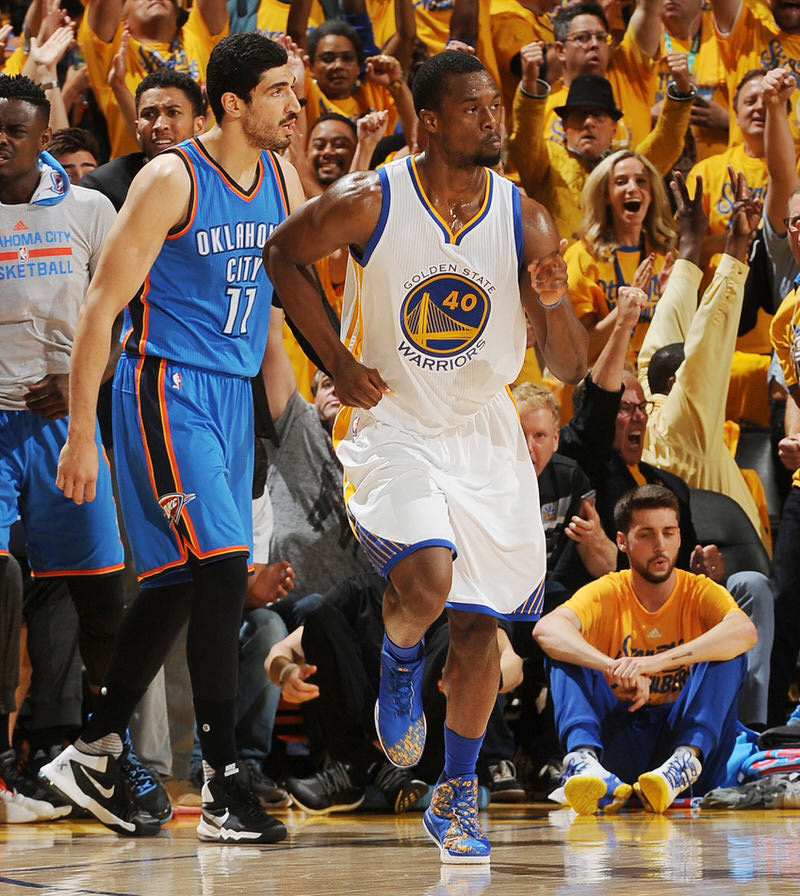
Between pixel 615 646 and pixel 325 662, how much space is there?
1175 mm

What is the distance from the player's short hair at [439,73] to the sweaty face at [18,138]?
1738mm

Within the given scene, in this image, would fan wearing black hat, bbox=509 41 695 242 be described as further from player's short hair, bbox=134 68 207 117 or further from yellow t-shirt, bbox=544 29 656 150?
player's short hair, bbox=134 68 207 117

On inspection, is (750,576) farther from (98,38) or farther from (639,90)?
(98,38)

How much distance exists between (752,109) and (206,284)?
4.59 m

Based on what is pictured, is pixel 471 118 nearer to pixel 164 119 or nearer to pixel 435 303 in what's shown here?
pixel 435 303

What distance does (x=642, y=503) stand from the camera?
5.23 metres

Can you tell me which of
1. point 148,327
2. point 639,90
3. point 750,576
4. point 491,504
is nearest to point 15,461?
point 148,327

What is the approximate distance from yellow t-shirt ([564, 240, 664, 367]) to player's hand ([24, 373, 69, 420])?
322 cm

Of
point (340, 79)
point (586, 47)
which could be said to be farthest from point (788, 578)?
point (340, 79)

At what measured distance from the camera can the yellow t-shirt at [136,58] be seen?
26.3ft

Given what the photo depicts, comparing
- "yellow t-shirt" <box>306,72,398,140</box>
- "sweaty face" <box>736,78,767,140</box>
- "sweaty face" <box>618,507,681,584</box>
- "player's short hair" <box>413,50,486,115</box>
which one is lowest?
"sweaty face" <box>618,507,681,584</box>

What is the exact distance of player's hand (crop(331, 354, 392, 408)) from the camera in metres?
3.31

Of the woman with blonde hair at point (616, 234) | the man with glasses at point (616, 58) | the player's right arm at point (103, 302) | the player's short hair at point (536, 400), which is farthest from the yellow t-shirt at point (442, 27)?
the player's right arm at point (103, 302)

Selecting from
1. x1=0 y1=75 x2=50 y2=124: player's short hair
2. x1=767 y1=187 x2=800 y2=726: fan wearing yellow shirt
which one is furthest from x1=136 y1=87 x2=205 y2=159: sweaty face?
x1=767 y1=187 x2=800 y2=726: fan wearing yellow shirt
